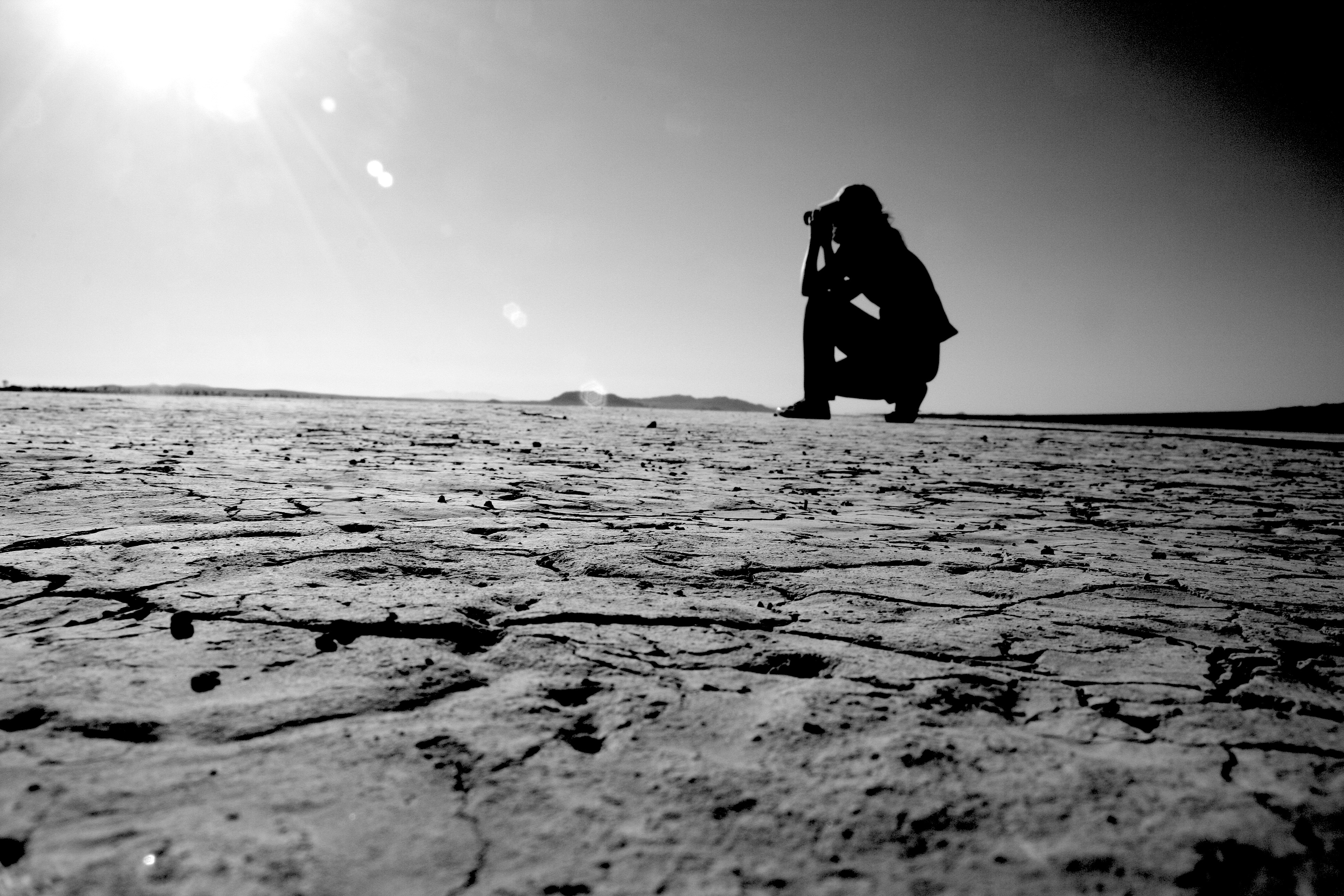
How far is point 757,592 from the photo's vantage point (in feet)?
5.41

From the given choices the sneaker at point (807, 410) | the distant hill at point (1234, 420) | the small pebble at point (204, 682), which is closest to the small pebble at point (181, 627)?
the small pebble at point (204, 682)

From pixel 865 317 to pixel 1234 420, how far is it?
561 cm

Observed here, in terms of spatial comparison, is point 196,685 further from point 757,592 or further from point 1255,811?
point 1255,811

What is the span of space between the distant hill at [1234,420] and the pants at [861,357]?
7.28ft

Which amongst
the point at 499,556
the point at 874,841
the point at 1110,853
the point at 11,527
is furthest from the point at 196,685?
the point at 11,527

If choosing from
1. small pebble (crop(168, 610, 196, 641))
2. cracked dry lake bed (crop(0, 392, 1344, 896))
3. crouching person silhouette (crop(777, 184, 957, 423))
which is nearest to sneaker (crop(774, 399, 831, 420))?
crouching person silhouette (crop(777, 184, 957, 423))

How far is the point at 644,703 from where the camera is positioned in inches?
42.0

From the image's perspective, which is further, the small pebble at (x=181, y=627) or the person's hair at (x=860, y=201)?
the person's hair at (x=860, y=201)

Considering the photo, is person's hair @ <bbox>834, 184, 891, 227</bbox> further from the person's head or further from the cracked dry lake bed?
the cracked dry lake bed

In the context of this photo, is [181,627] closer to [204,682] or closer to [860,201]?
[204,682]

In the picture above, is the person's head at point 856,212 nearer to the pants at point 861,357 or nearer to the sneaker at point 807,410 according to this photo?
the pants at point 861,357

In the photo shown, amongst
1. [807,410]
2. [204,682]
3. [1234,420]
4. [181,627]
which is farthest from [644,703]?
[1234,420]

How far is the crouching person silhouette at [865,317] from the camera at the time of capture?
28.8 ft

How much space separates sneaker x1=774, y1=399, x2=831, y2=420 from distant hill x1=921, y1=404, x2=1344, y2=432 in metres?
2.88
